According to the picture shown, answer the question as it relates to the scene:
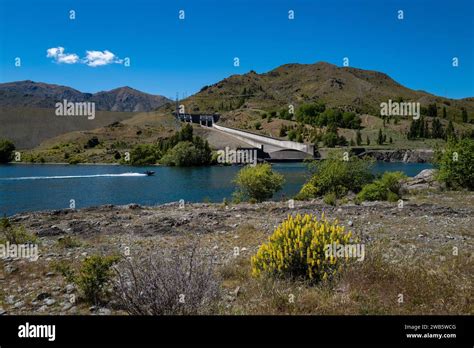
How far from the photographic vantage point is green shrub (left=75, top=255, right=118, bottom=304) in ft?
21.6

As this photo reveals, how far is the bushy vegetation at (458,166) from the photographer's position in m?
27.6

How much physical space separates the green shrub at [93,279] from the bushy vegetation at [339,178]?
24187 mm

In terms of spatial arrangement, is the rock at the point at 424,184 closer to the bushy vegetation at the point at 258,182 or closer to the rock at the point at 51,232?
the bushy vegetation at the point at 258,182

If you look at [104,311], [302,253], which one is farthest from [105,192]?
[302,253]

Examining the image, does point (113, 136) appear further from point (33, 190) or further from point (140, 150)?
point (33, 190)

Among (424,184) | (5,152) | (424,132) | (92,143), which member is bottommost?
(424,184)

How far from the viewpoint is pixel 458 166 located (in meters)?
28.1

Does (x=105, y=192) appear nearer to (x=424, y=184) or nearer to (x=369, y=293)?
(x=424, y=184)

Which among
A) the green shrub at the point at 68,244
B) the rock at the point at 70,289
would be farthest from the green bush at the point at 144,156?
the rock at the point at 70,289

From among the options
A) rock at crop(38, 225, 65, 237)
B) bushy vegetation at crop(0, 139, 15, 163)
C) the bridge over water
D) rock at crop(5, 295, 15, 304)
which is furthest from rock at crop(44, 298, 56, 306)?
bushy vegetation at crop(0, 139, 15, 163)

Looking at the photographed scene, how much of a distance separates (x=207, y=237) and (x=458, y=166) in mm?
22923

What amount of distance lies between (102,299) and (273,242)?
3242 mm
